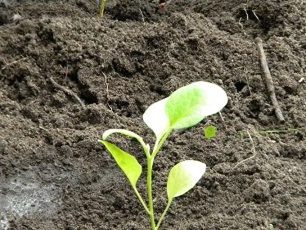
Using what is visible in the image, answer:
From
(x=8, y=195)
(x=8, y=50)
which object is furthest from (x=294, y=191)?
(x=8, y=50)

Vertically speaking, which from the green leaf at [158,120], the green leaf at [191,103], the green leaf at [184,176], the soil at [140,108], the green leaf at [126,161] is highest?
the green leaf at [191,103]

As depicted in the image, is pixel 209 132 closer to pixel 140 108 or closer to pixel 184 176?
pixel 140 108

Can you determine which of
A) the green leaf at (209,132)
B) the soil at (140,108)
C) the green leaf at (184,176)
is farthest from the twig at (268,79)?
the green leaf at (184,176)

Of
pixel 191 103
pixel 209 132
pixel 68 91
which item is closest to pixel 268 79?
pixel 209 132

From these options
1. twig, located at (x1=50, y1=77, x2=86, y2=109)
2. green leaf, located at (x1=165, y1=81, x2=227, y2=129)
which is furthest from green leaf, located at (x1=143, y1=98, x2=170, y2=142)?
twig, located at (x1=50, y1=77, x2=86, y2=109)

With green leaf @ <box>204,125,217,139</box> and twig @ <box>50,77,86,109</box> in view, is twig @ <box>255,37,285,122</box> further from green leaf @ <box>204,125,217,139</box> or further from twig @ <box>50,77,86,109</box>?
twig @ <box>50,77,86,109</box>

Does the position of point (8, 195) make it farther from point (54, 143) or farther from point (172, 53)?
point (172, 53)

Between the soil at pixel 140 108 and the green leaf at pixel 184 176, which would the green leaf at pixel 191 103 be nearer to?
the green leaf at pixel 184 176
